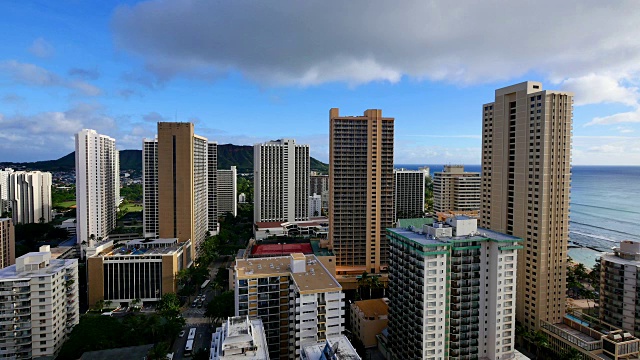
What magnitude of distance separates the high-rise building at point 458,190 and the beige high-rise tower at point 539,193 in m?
45.7

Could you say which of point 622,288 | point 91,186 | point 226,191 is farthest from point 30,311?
point 226,191

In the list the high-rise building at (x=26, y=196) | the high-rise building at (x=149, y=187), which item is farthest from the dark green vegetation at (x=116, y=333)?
the high-rise building at (x=26, y=196)

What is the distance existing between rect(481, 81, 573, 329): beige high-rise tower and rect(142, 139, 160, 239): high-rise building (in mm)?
62108

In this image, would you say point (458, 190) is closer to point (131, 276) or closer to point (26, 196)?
point (131, 276)

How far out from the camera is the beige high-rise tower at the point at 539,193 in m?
36.1

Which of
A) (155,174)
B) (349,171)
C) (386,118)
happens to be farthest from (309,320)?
(155,174)

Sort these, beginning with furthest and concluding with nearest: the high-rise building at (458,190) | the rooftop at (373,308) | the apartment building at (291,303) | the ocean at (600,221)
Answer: the high-rise building at (458,190) < the ocean at (600,221) < the rooftop at (373,308) < the apartment building at (291,303)

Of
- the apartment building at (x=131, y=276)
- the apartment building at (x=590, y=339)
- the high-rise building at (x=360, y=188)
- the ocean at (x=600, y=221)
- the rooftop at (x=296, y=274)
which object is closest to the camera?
the rooftop at (x=296, y=274)

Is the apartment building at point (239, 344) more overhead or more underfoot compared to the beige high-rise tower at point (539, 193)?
more underfoot

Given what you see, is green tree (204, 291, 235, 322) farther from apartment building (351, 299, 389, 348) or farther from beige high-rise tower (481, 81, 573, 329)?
beige high-rise tower (481, 81, 573, 329)

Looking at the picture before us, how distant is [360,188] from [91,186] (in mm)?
52536

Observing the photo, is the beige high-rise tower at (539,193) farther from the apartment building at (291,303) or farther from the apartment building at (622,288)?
the apartment building at (291,303)

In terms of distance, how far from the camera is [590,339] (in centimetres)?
3200

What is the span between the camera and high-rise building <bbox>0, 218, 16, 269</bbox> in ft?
179
